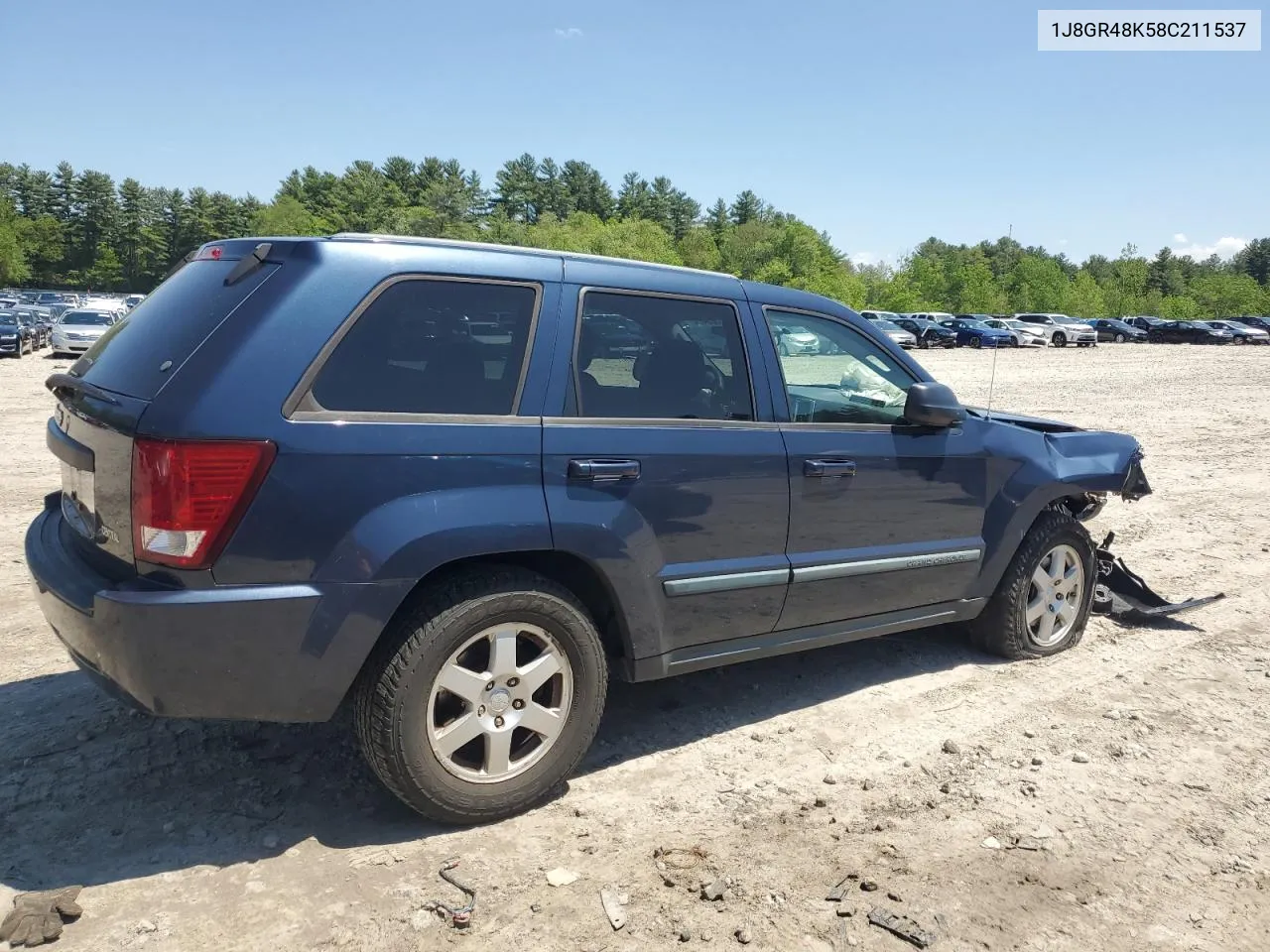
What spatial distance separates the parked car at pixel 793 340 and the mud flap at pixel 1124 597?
2.70 meters

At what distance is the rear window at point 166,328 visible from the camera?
286 cm

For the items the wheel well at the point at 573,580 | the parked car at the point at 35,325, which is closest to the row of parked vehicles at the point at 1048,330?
the parked car at the point at 35,325

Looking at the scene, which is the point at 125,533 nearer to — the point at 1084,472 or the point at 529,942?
the point at 529,942

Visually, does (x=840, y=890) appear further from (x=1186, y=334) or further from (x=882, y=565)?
(x=1186, y=334)

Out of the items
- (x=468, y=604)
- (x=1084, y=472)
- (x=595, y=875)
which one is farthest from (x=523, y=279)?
(x=1084, y=472)

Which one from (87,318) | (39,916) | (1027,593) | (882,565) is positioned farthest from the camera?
(87,318)

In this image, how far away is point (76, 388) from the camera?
3148 mm

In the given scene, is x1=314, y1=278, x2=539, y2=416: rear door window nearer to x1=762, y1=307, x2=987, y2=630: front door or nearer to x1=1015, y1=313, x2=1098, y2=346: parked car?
x1=762, y1=307, x2=987, y2=630: front door

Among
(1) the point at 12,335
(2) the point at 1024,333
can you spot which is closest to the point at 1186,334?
(2) the point at 1024,333

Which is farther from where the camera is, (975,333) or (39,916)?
(975,333)

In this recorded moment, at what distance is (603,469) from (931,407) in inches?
65.4

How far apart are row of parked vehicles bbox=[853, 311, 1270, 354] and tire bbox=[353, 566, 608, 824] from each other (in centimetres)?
4246

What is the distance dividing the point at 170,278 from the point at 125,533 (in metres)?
1.13

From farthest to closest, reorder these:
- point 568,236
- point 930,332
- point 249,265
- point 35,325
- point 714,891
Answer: point 568,236, point 930,332, point 35,325, point 249,265, point 714,891
